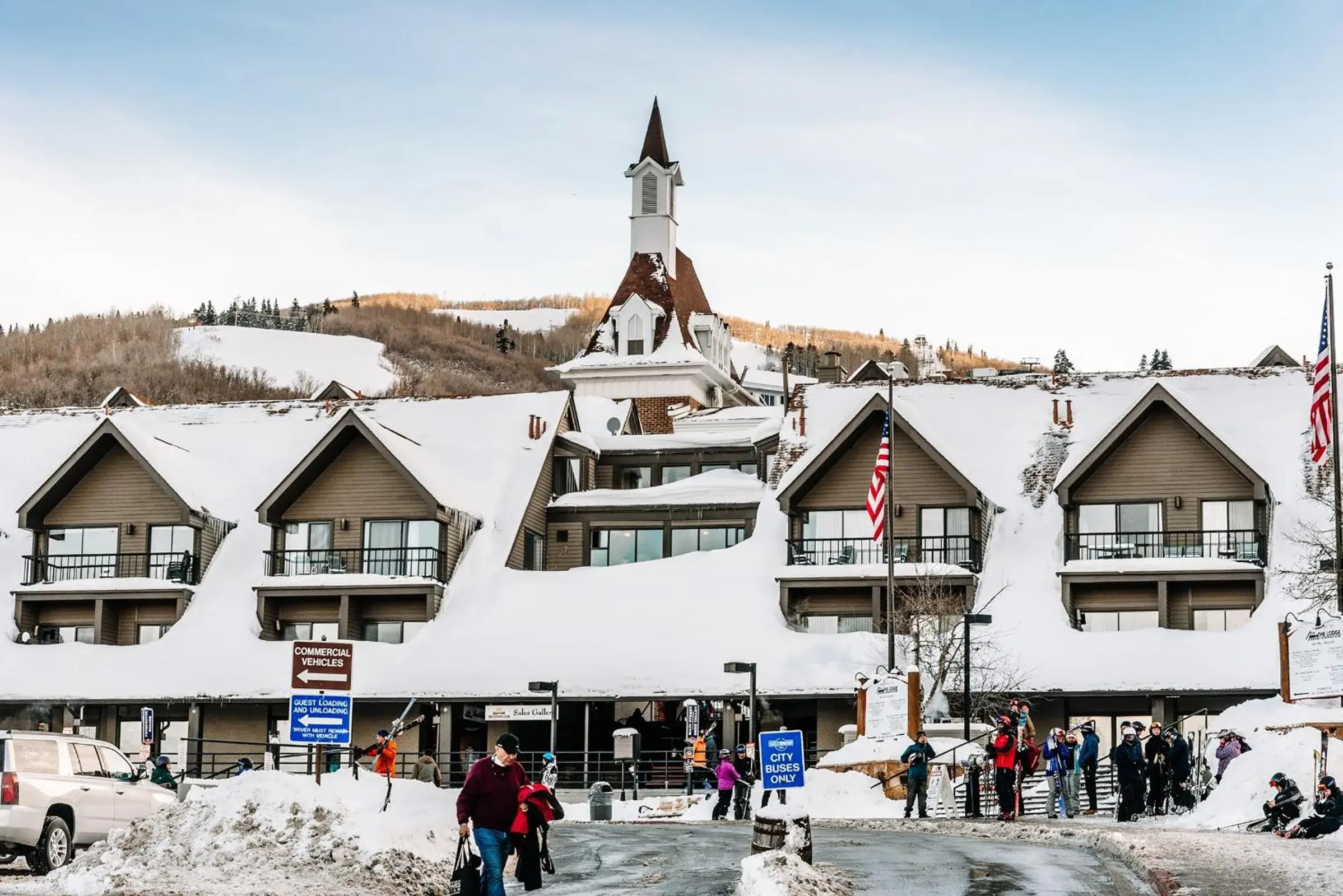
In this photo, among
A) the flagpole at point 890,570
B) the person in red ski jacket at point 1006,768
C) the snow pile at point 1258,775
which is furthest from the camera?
the flagpole at point 890,570

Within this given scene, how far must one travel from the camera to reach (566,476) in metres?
57.9

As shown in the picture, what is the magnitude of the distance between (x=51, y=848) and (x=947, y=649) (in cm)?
2730

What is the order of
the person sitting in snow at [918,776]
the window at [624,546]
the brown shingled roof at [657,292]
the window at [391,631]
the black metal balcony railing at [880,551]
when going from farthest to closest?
the brown shingled roof at [657,292] → the window at [624,546] → the window at [391,631] → the black metal balcony railing at [880,551] → the person sitting in snow at [918,776]

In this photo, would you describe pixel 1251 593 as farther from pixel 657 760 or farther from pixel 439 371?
pixel 439 371

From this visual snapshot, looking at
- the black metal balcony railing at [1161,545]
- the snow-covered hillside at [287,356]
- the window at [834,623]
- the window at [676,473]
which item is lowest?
the window at [834,623]

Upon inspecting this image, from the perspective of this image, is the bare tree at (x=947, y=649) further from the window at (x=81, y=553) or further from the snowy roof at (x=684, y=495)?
the window at (x=81, y=553)

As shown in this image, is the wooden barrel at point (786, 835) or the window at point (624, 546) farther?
the window at point (624, 546)

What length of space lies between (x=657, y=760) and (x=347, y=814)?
29469 mm

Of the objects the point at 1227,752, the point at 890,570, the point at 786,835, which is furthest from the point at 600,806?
the point at 786,835

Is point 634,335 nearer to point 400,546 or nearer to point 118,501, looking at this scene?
point 400,546

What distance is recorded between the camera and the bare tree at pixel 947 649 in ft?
145

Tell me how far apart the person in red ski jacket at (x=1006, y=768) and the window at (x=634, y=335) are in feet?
180

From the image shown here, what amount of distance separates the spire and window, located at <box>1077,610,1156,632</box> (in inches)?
1682

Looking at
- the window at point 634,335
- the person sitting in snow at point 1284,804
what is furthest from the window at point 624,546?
the person sitting in snow at point 1284,804
